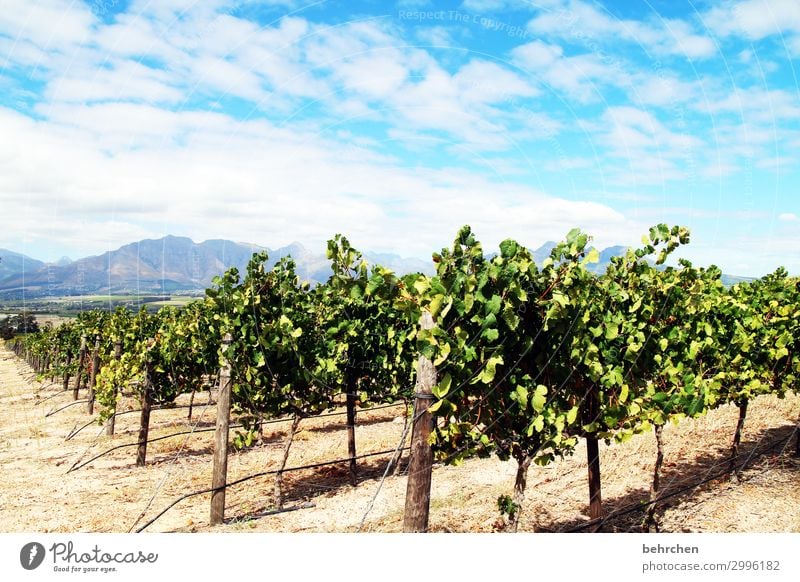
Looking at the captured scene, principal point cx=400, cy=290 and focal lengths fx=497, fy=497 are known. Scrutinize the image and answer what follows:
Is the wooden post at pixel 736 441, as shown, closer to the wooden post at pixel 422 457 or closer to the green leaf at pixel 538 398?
the green leaf at pixel 538 398

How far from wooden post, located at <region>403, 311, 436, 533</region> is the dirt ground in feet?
7.63

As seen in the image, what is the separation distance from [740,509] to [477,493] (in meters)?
5.20

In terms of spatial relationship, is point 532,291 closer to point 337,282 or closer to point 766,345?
point 337,282

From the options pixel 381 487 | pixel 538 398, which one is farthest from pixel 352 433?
pixel 538 398

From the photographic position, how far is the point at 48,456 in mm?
16266

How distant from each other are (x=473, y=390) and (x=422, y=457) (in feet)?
3.46

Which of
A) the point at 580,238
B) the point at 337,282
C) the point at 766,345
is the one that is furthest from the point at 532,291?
the point at 766,345

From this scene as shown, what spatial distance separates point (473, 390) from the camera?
5.79 meters

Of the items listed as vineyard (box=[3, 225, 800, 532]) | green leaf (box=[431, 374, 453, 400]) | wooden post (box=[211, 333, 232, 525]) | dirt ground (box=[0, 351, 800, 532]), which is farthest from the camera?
dirt ground (box=[0, 351, 800, 532])

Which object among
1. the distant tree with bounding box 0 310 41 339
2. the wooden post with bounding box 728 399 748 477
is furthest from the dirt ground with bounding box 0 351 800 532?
the distant tree with bounding box 0 310 41 339

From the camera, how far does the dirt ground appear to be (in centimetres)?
962

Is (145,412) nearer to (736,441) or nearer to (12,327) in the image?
(736,441)

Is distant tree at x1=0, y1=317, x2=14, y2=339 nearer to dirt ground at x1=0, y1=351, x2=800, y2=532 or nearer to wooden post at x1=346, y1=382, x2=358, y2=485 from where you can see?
dirt ground at x1=0, y1=351, x2=800, y2=532

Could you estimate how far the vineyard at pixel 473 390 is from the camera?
18.4 feet
